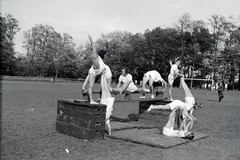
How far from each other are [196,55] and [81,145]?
60741mm

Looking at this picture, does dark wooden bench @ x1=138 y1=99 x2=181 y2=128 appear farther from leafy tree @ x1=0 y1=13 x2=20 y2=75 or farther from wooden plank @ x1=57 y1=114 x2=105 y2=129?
leafy tree @ x1=0 y1=13 x2=20 y2=75

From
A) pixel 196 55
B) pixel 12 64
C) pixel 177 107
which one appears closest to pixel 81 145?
pixel 177 107

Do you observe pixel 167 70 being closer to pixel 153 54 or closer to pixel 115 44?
pixel 153 54

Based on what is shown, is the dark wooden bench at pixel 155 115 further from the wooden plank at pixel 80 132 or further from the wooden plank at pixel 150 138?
the wooden plank at pixel 80 132

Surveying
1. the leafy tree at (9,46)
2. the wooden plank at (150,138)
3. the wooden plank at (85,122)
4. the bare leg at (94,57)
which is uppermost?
the leafy tree at (9,46)

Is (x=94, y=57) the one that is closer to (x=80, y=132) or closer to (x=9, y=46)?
(x=80, y=132)

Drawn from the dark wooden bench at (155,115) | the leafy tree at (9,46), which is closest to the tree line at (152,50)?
the leafy tree at (9,46)

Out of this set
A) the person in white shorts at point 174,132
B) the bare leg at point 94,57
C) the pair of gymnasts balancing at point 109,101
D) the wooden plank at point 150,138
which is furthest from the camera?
the person in white shorts at point 174,132

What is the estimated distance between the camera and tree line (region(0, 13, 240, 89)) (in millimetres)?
59125

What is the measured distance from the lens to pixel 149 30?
67062mm

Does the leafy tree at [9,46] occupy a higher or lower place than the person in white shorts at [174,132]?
higher

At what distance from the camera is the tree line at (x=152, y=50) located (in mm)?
59125

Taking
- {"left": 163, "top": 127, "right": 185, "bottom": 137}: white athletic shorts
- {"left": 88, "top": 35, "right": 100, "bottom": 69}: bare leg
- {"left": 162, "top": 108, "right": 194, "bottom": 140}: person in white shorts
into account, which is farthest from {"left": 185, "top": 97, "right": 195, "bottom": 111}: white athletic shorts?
{"left": 88, "top": 35, "right": 100, "bottom": 69}: bare leg

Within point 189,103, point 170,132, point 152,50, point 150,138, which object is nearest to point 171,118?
point 170,132
